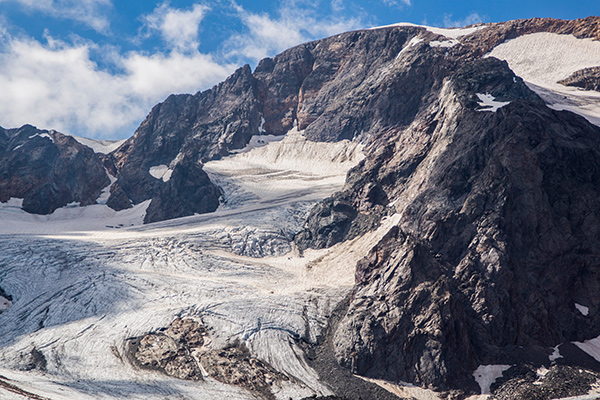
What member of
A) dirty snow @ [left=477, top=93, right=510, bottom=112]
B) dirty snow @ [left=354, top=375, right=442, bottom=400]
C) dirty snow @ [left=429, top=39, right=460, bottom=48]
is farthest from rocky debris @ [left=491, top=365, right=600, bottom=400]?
dirty snow @ [left=429, top=39, right=460, bottom=48]

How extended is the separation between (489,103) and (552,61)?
5640 centimetres

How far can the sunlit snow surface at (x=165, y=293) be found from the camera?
177 feet

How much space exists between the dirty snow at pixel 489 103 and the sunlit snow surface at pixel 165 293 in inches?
1071

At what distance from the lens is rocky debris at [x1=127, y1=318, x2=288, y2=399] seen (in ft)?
181

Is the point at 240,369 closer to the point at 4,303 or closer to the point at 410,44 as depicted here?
the point at 4,303

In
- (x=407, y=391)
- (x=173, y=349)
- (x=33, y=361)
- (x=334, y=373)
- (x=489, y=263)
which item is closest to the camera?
(x=407, y=391)

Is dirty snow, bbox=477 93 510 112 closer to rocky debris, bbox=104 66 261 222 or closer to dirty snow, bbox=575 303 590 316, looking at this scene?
dirty snow, bbox=575 303 590 316

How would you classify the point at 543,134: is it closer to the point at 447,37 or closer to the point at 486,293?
the point at 486,293

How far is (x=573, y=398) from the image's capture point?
4941 cm

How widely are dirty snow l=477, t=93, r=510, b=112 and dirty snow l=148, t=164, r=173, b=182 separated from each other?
102 metres

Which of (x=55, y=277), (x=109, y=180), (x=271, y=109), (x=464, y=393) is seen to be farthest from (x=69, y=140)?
(x=464, y=393)

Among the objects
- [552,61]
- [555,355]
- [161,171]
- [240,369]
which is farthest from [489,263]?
[161,171]

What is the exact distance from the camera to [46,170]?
155 m

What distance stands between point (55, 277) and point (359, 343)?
5087cm
